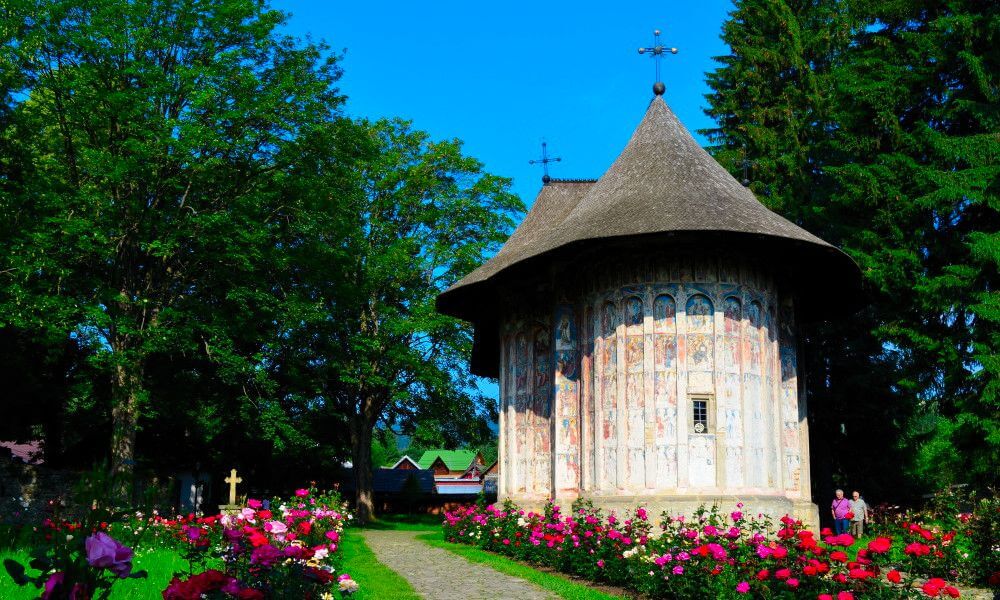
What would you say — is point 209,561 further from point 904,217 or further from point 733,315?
point 904,217

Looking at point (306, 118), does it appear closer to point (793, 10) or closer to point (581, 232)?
point (581, 232)

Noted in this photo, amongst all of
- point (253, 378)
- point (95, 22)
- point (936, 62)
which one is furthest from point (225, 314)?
point (936, 62)

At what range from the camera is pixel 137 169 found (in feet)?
65.1

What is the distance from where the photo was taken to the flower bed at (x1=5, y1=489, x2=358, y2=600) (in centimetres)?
277

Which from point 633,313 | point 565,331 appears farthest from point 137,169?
point 633,313

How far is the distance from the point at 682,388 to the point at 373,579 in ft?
20.8

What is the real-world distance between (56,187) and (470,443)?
59.0 feet

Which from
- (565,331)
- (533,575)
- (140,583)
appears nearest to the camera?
(140,583)

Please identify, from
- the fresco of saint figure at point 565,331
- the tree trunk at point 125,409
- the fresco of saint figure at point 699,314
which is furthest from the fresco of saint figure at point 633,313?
the tree trunk at point 125,409

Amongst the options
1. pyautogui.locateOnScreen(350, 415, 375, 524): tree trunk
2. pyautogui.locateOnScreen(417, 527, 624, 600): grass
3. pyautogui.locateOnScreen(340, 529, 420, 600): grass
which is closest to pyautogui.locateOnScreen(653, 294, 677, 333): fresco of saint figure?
pyautogui.locateOnScreen(417, 527, 624, 600): grass

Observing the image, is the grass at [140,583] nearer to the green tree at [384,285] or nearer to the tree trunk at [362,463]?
the green tree at [384,285]

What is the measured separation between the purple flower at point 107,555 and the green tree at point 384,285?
909 inches

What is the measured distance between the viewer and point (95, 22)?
1961 cm

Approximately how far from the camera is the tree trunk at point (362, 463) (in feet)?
107
